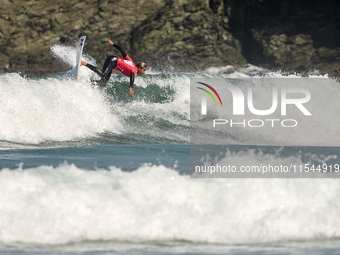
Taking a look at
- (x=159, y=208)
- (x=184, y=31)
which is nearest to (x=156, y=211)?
(x=159, y=208)

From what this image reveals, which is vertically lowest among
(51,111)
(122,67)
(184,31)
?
(51,111)

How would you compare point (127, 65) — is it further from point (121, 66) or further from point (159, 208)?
point (159, 208)

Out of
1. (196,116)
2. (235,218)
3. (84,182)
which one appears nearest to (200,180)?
(235,218)

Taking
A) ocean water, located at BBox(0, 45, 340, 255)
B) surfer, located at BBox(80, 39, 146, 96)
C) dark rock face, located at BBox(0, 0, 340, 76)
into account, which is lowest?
ocean water, located at BBox(0, 45, 340, 255)

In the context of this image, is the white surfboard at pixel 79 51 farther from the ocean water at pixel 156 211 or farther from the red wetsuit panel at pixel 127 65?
the ocean water at pixel 156 211

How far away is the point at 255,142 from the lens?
389 inches

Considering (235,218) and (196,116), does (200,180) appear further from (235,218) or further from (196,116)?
(196,116)

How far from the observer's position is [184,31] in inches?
1046

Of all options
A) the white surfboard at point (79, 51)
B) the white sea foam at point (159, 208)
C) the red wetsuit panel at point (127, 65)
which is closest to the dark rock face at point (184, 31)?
the white surfboard at point (79, 51)

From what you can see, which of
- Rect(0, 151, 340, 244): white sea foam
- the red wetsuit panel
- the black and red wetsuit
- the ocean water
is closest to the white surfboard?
the black and red wetsuit

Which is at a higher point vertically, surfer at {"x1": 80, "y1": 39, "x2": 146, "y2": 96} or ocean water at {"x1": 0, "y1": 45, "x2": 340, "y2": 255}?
surfer at {"x1": 80, "y1": 39, "x2": 146, "y2": 96}

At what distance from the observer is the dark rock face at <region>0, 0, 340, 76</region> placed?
1006 inches

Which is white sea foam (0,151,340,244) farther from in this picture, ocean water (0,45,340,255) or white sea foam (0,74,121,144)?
white sea foam (0,74,121,144)

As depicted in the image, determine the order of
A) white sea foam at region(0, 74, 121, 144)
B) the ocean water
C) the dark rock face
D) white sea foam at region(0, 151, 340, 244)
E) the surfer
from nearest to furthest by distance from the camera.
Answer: the ocean water → white sea foam at region(0, 151, 340, 244) → white sea foam at region(0, 74, 121, 144) → the surfer → the dark rock face
